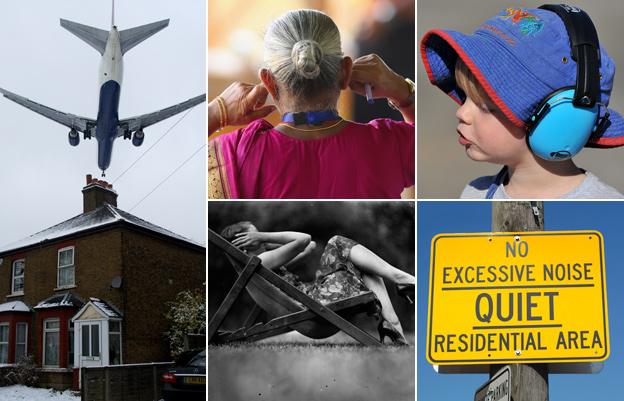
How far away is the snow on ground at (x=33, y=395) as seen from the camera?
12.7 m

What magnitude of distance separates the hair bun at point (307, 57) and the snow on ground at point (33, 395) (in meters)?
5.96

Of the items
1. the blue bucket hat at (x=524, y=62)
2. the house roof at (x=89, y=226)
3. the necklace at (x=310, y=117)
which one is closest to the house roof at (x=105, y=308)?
the house roof at (x=89, y=226)

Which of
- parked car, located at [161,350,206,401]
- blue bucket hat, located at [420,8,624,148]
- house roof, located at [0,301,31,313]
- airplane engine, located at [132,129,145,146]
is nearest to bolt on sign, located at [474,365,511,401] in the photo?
blue bucket hat, located at [420,8,624,148]

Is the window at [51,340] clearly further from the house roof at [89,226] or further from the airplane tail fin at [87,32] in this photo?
the airplane tail fin at [87,32]

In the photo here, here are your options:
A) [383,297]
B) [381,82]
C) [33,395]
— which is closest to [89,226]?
[33,395]

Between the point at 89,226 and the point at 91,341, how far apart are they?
1.71m

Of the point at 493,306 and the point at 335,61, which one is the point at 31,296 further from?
the point at 493,306

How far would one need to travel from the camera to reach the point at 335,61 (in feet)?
31.9

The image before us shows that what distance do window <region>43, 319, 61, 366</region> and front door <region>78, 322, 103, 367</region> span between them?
359mm

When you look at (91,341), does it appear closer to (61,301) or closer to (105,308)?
(105,308)

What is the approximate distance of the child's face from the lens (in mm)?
7977

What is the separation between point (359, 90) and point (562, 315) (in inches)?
225

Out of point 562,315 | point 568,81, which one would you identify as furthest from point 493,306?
point 568,81

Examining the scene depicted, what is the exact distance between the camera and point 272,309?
9867 mm
